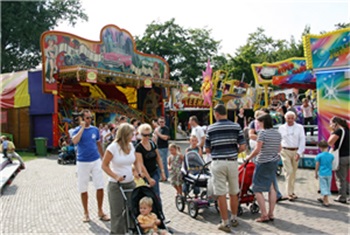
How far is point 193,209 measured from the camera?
20.4ft

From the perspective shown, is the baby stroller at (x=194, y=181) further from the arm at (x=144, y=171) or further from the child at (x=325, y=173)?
the child at (x=325, y=173)

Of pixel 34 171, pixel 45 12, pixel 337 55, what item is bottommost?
pixel 34 171

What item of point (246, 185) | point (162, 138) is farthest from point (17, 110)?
point (246, 185)

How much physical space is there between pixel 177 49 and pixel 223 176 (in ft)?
129

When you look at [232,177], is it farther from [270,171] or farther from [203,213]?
[203,213]

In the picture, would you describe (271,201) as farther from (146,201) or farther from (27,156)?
(27,156)

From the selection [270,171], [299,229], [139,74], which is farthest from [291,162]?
[139,74]

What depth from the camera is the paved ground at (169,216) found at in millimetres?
5574

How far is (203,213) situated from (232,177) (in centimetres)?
137

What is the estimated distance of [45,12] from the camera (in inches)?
1486

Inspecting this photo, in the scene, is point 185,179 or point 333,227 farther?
point 185,179

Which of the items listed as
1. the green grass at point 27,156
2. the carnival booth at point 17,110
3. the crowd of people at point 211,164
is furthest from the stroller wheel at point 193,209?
the carnival booth at point 17,110

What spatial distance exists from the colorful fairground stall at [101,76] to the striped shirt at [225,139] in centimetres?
1350

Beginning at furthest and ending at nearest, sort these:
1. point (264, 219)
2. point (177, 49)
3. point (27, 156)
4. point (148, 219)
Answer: point (177, 49)
point (27, 156)
point (264, 219)
point (148, 219)
